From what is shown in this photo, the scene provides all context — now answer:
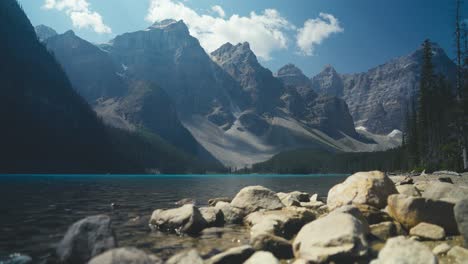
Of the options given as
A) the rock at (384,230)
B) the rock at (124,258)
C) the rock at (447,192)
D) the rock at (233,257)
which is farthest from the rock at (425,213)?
the rock at (124,258)

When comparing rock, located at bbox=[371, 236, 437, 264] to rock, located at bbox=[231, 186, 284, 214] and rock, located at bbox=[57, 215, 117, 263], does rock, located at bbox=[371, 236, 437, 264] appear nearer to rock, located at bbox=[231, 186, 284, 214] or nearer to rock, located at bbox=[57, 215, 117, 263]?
rock, located at bbox=[57, 215, 117, 263]

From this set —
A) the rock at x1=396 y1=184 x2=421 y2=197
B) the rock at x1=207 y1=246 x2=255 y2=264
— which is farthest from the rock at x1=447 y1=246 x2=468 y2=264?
the rock at x1=396 y1=184 x2=421 y2=197

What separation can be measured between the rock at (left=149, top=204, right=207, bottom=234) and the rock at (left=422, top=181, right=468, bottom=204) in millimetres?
12046

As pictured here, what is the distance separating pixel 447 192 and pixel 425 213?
2.03m

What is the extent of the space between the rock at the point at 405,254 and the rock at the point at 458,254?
7.70 feet

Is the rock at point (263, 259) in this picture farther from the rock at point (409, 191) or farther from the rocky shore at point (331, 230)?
the rock at point (409, 191)

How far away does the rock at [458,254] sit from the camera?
33.4 feet

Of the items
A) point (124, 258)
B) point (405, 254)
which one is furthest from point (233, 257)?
point (405, 254)

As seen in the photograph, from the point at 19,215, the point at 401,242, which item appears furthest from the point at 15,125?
the point at 401,242

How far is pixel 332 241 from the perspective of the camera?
10828 mm

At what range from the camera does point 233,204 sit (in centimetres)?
2305

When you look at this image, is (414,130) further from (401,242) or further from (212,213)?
(401,242)

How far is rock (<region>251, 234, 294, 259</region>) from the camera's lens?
1284 cm

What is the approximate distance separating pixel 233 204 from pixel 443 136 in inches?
3176
